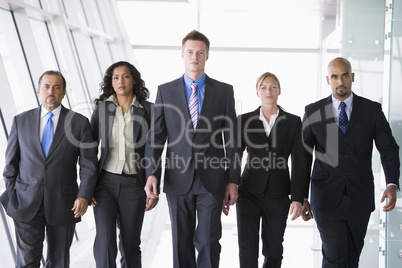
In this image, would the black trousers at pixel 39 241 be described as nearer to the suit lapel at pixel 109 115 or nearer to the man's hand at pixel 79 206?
the man's hand at pixel 79 206

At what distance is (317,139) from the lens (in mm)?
3320

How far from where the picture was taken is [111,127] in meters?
3.38

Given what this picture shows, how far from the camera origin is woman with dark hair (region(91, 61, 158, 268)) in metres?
3.31

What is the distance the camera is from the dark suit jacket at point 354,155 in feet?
10.5

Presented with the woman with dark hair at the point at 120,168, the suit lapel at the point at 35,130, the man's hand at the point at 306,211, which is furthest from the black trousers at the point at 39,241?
the man's hand at the point at 306,211

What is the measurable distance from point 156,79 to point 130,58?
102 centimetres

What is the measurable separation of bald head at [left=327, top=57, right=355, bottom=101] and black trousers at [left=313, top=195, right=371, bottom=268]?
2.21 feet

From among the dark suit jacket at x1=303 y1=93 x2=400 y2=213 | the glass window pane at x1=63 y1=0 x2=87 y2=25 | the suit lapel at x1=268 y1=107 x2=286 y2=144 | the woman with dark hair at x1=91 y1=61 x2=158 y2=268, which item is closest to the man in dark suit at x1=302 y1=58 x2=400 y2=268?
the dark suit jacket at x1=303 y1=93 x2=400 y2=213

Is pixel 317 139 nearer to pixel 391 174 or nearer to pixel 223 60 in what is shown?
pixel 391 174

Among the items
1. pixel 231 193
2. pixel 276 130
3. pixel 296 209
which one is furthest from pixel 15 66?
pixel 296 209

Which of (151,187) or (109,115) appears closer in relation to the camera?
(151,187)

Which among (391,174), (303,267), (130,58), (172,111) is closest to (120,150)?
(172,111)

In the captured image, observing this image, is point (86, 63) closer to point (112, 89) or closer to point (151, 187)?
point (112, 89)

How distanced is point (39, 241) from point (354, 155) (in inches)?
81.6
